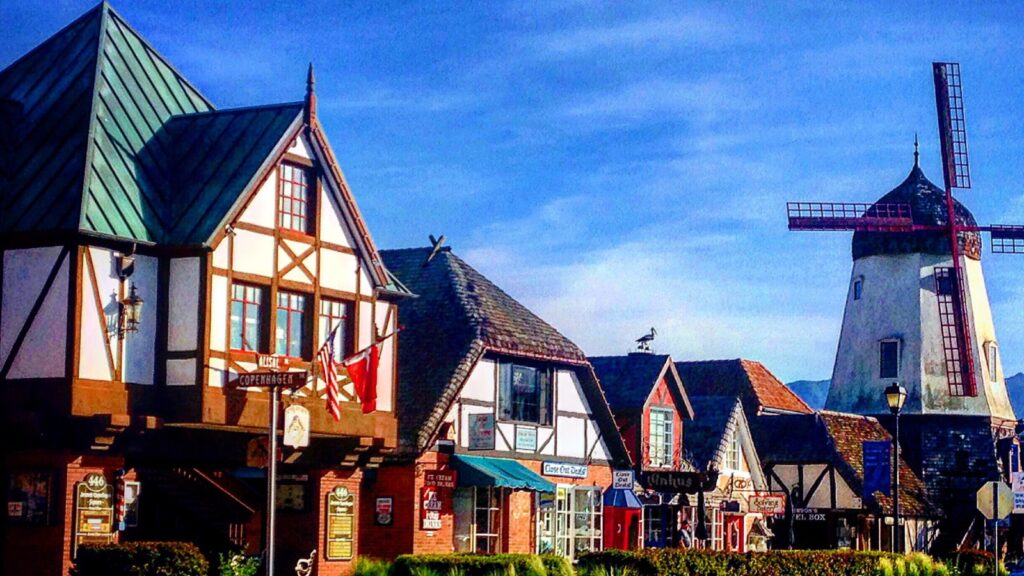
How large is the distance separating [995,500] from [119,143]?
745 inches

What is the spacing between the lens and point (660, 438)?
51438mm

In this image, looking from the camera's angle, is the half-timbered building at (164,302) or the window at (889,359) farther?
the window at (889,359)

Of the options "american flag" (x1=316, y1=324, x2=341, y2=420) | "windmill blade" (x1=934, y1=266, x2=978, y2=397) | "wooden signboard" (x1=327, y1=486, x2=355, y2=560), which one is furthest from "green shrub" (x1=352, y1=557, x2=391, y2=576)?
"windmill blade" (x1=934, y1=266, x2=978, y2=397)

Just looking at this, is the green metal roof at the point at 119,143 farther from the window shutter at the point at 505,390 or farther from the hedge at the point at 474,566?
the window shutter at the point at 505,390

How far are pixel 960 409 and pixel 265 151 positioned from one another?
131ft

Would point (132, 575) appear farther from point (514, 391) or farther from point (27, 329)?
point (514, 391)

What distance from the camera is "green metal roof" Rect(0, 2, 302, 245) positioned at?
3316 cm

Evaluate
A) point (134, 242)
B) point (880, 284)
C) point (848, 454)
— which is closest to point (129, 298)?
point (134, 242)

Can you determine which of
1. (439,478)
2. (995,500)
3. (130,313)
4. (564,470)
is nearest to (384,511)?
(439,478)

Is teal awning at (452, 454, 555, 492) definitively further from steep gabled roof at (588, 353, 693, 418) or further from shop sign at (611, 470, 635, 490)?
steep gabled roof at (588, 353, 693, 418)

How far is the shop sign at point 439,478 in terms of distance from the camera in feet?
133

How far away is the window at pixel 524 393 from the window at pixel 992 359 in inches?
1141

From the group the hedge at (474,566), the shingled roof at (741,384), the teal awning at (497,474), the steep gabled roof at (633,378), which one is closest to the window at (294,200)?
the hedge at (474,566)

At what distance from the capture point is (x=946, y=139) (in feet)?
234
